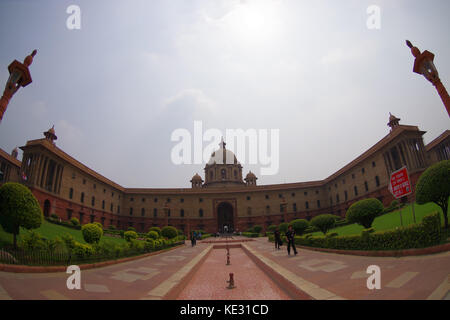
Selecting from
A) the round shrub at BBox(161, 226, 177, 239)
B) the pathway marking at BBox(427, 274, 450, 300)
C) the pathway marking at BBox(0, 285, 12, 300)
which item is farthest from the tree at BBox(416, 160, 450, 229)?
the round shrub at BBox(161, 226, 177, 239)

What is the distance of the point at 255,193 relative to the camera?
43.3 metres

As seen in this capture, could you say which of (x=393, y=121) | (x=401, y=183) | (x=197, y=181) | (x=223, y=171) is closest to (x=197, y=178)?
(x=197, y=181)

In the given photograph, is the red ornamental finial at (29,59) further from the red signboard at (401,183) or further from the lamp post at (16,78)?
the red signboard at (401,183)

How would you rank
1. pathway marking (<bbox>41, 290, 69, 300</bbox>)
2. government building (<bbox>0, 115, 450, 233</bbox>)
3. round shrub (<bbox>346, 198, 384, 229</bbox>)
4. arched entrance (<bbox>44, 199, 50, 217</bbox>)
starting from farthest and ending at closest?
government building (<bbox>0, 115, 450, 233</bbox>) → arched entrance (<bbox>44, 199, 50, 217</bbox>) → round shrub (<bbox>346, 198, 384, 229</bbox>) → pathway marking (<bbox>41, 290, 69, 300</bbox>)

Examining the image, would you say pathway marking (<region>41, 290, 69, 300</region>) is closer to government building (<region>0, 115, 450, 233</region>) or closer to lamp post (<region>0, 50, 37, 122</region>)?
lamp post (<region>0, 50, 37, 122</region>)

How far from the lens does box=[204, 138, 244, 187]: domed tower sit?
4988cm

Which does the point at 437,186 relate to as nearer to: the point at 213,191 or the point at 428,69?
the point at 428,69

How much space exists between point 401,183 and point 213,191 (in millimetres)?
35120

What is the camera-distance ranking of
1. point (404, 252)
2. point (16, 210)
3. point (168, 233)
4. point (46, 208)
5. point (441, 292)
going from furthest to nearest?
point (46, 208) → point (168, 233) → point (16, 210) → point (404, 252) → point (441, 292)

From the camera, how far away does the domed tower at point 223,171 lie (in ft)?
164

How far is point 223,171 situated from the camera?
51.0m

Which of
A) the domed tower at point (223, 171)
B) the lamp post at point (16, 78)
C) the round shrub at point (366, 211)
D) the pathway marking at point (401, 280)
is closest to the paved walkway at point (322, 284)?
the pathway marking at point (401, 280)

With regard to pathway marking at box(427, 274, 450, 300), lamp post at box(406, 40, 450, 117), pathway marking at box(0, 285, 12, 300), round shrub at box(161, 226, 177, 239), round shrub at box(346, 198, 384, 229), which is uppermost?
lamp post at box(406, 40, 450, 117)

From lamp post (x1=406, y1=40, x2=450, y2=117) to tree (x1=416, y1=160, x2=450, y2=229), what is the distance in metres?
3.85
